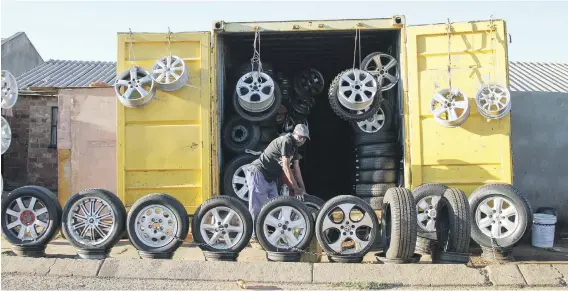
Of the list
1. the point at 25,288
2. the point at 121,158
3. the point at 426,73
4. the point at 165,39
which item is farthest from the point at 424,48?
the point at 25,288

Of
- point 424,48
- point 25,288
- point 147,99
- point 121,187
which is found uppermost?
point 424,48

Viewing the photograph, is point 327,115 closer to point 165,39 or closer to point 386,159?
point 386,159

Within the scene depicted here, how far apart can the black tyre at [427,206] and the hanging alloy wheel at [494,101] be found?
1.30m

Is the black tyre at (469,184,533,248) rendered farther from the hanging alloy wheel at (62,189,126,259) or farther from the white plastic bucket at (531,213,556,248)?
the hanging alloy wheel at (62,189,126,259)

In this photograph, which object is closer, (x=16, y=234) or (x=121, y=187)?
(x=16, y=234)

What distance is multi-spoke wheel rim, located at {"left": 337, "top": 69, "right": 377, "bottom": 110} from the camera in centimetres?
923

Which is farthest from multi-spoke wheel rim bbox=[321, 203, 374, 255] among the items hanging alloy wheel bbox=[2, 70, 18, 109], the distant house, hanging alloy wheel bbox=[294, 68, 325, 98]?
the distant house

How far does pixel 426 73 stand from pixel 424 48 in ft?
1.25

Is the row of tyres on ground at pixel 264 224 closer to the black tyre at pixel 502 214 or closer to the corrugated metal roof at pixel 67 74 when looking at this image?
the black tyre at pixel 502 214

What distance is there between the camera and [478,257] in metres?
7.89

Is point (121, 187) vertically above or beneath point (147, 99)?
beneath

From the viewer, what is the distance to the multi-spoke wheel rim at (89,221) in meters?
7.63

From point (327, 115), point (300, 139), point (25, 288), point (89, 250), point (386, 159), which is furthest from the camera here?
point (327, 115)

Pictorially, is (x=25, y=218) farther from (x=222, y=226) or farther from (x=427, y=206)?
(x=427, y=206)
